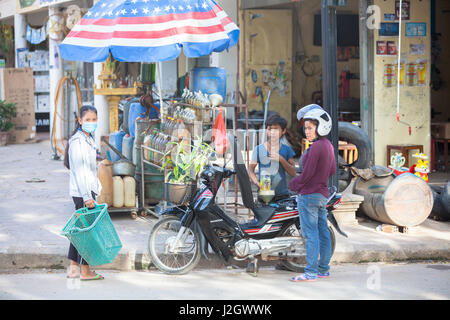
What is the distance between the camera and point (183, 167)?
7992 mm

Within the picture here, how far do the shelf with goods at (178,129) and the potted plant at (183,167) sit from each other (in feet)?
0.25

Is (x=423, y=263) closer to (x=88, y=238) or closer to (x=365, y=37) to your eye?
(x=88, y=238)

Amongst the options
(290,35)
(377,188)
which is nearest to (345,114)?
(290,35)

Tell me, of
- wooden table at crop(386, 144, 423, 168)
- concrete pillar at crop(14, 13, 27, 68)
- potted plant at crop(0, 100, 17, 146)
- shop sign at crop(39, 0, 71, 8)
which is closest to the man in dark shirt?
wooden table at crop(386, 144, 423, 168)

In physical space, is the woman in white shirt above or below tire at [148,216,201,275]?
above

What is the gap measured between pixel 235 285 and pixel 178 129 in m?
2.66

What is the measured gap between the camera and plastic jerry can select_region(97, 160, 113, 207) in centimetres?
862

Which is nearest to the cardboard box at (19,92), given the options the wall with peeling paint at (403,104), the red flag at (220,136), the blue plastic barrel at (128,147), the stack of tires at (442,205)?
the blue plastic barrel at (128,147)

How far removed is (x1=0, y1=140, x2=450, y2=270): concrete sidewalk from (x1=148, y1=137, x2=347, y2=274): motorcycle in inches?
19.4

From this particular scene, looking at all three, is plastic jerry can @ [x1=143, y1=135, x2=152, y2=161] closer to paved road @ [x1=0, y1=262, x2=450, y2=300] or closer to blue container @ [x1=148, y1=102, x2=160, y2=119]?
blue container @ [x1=148, y1=102, x2=160, y2=119]

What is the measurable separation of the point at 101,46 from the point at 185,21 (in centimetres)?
111

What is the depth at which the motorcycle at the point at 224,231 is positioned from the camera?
21.9 feet

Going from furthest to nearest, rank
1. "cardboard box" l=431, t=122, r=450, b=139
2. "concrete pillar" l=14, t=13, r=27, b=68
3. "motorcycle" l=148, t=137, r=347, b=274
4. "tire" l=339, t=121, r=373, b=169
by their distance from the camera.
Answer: "concrete pillar" l=14, t=13, r=27, b=68 < "cardboard box" l=431, t=122, r=450, b=139 < "tire" l=339, t=121, r=373, b=169 < "motorcycle" l=148, t=137, r=347, b=274

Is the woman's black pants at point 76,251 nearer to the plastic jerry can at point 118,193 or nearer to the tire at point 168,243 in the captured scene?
the tire at point 168,243
